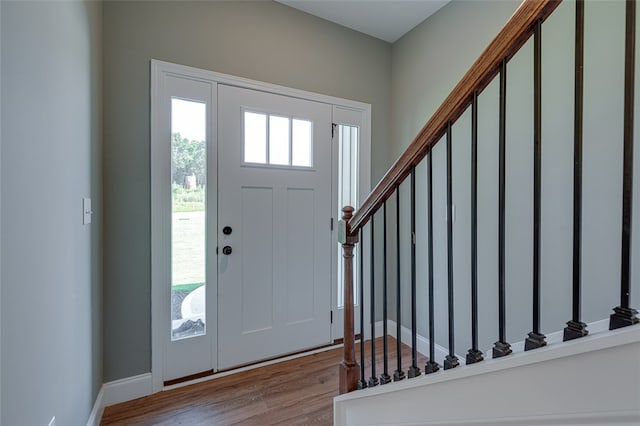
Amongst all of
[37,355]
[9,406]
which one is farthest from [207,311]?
[9,406]

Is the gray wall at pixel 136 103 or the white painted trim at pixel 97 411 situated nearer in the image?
the white painted trim at pixel 97 411

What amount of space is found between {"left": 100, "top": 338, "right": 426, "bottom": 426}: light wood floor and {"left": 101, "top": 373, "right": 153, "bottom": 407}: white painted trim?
0.03m

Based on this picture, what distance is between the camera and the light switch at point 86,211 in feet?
4.82

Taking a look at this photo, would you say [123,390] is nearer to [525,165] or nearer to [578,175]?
[578,175]

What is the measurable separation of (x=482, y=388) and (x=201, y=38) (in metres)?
2.46

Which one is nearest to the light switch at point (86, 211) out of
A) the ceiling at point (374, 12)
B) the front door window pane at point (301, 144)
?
the front door window pane at point (301, 144)

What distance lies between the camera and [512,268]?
1.88 meters

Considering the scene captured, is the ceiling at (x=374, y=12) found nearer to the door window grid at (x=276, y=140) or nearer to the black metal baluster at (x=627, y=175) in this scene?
the door window grid at (x=276, y=140)

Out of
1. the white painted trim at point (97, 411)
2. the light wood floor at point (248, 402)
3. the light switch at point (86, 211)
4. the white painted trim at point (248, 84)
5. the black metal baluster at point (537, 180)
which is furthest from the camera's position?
the white painted trim at point (248, 84)

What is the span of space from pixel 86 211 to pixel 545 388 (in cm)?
189

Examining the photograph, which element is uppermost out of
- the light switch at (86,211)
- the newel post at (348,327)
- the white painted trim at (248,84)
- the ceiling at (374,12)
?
the ceiling at (374,12)

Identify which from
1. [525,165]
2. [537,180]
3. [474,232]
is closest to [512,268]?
[525,165]

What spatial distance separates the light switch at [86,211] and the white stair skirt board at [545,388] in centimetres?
163

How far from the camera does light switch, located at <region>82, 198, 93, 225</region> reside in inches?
57.8
